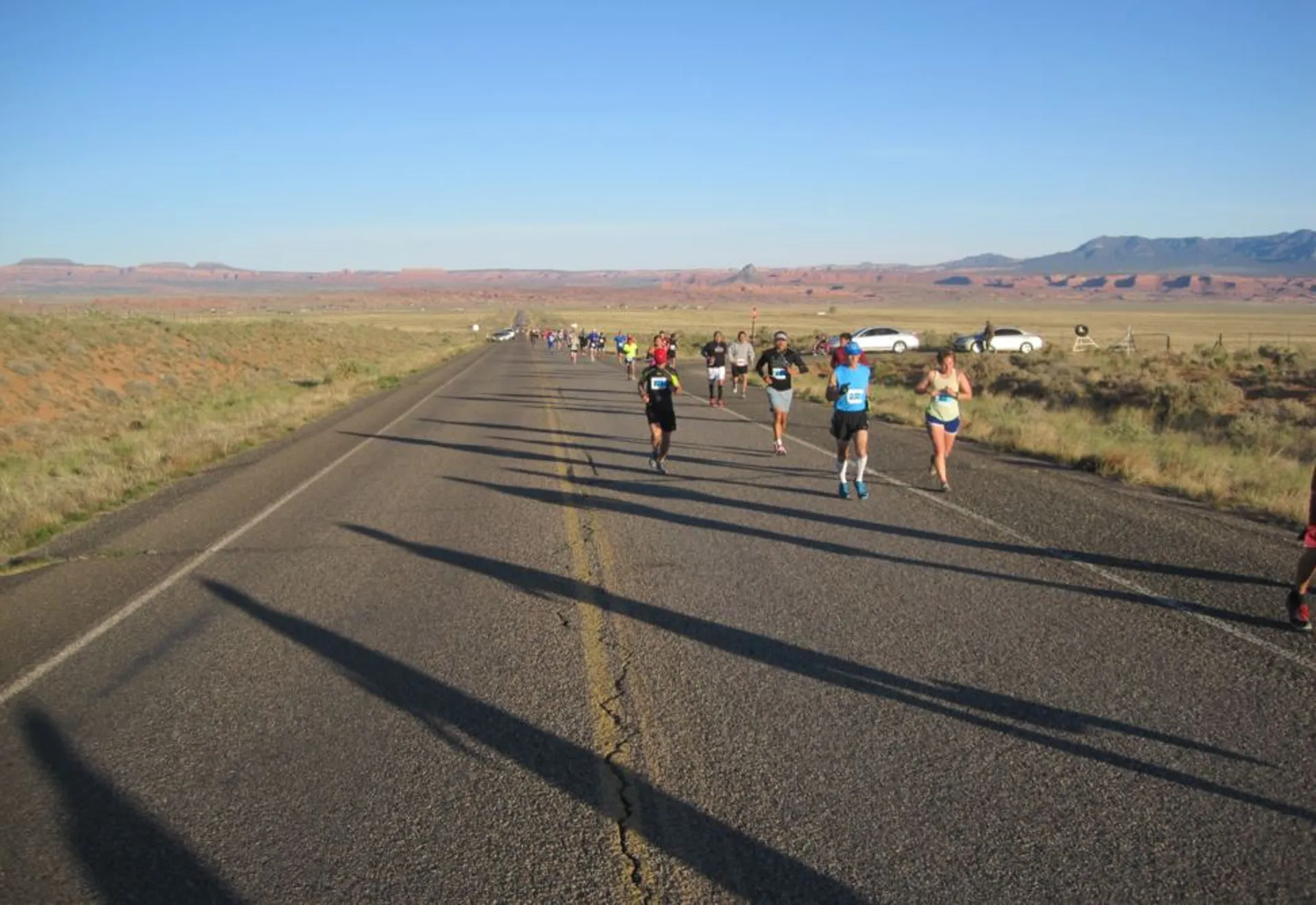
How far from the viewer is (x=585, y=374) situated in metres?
36.6

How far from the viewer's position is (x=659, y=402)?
12711mm

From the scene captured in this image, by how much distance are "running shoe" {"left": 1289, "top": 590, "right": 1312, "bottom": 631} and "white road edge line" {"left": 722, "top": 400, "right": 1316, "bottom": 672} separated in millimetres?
377

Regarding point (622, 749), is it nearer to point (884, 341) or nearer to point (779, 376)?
point (779, 376)

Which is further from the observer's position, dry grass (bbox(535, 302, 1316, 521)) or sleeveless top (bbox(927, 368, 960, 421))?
dry grass (bbox(535, 302, 1316, 521))

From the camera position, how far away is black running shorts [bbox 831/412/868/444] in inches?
450

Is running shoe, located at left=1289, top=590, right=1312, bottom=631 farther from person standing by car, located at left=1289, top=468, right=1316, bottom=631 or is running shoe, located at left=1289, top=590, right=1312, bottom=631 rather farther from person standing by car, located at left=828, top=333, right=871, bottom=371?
person standing by car, located at left=828, top=333, right=871, bottom=371

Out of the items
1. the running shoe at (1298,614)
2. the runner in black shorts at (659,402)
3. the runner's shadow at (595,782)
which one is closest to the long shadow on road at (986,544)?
the running shoe at (1298,614)

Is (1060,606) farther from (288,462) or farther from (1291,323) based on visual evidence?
(1291,323)

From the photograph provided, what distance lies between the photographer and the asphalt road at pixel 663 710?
3.75 m

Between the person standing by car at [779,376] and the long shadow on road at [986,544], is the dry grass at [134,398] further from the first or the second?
the person standing by car at [779,376]

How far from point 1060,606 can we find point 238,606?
588cm

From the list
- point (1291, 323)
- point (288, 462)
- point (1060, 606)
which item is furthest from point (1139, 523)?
point (1291, 323)

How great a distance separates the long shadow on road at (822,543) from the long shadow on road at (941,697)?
230 centimetres

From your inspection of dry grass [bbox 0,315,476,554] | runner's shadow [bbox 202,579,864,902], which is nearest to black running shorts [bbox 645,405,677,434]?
dry grass [bbox 0,315,476,554]
